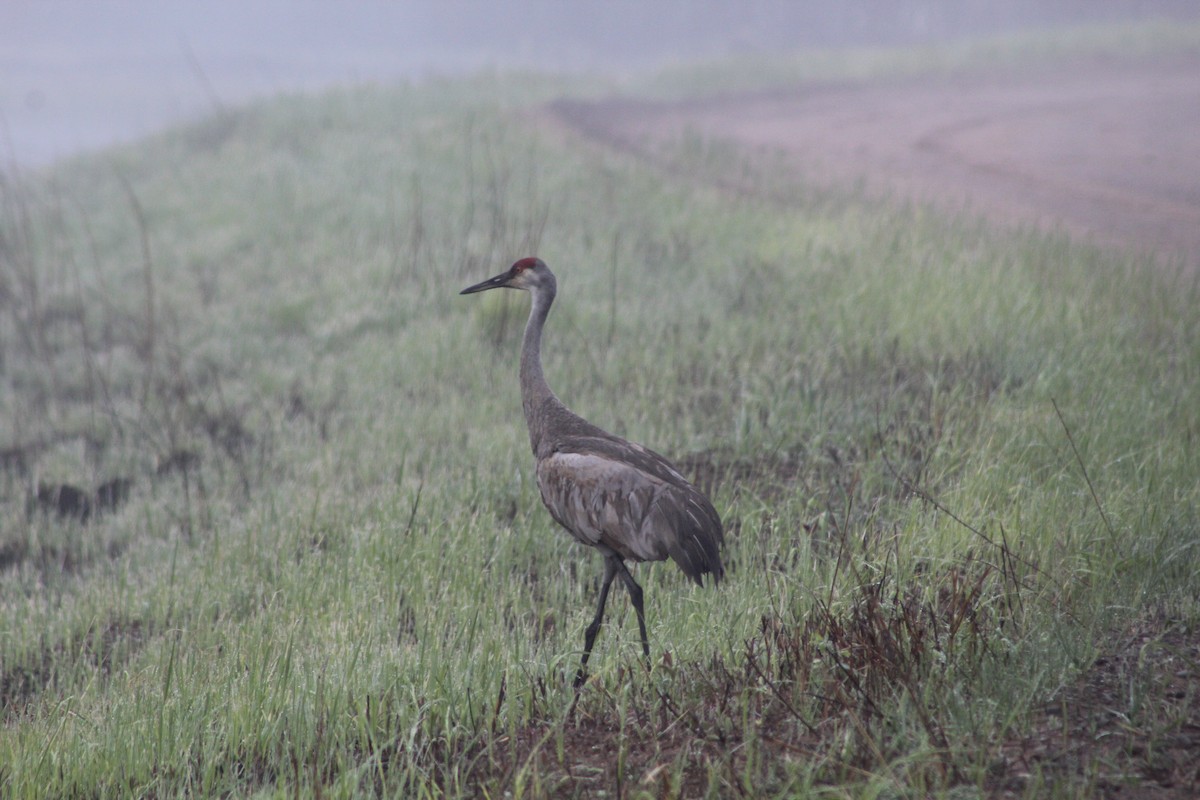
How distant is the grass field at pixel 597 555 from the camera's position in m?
2.91

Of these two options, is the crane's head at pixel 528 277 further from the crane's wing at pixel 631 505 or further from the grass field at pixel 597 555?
the grass field at pixel 597 555

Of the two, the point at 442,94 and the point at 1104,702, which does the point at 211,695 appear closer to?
the point at 1104,702

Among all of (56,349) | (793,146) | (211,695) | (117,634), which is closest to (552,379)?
(117,634)

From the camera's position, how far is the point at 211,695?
3.28 m

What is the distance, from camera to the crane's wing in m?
3.33

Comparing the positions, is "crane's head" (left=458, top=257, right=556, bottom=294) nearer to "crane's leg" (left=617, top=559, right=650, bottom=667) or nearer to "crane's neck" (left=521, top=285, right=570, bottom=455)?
"crane's neck" (left=521, top=285, right=570, bottom=455)

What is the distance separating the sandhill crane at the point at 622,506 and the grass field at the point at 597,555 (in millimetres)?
250

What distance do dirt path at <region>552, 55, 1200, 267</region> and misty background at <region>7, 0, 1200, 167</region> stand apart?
232 inches

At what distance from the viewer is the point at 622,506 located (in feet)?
11.1

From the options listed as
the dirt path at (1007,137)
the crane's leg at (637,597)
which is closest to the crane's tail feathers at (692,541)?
the crane's leg at (637,597)

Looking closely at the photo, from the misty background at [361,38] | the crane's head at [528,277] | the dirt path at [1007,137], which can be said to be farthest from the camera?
the misty background at [361,38]

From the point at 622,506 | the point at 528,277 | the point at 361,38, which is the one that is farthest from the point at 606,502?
the point at 361,38

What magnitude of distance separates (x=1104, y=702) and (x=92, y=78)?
179ft

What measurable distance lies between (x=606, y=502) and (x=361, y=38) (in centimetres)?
6793
